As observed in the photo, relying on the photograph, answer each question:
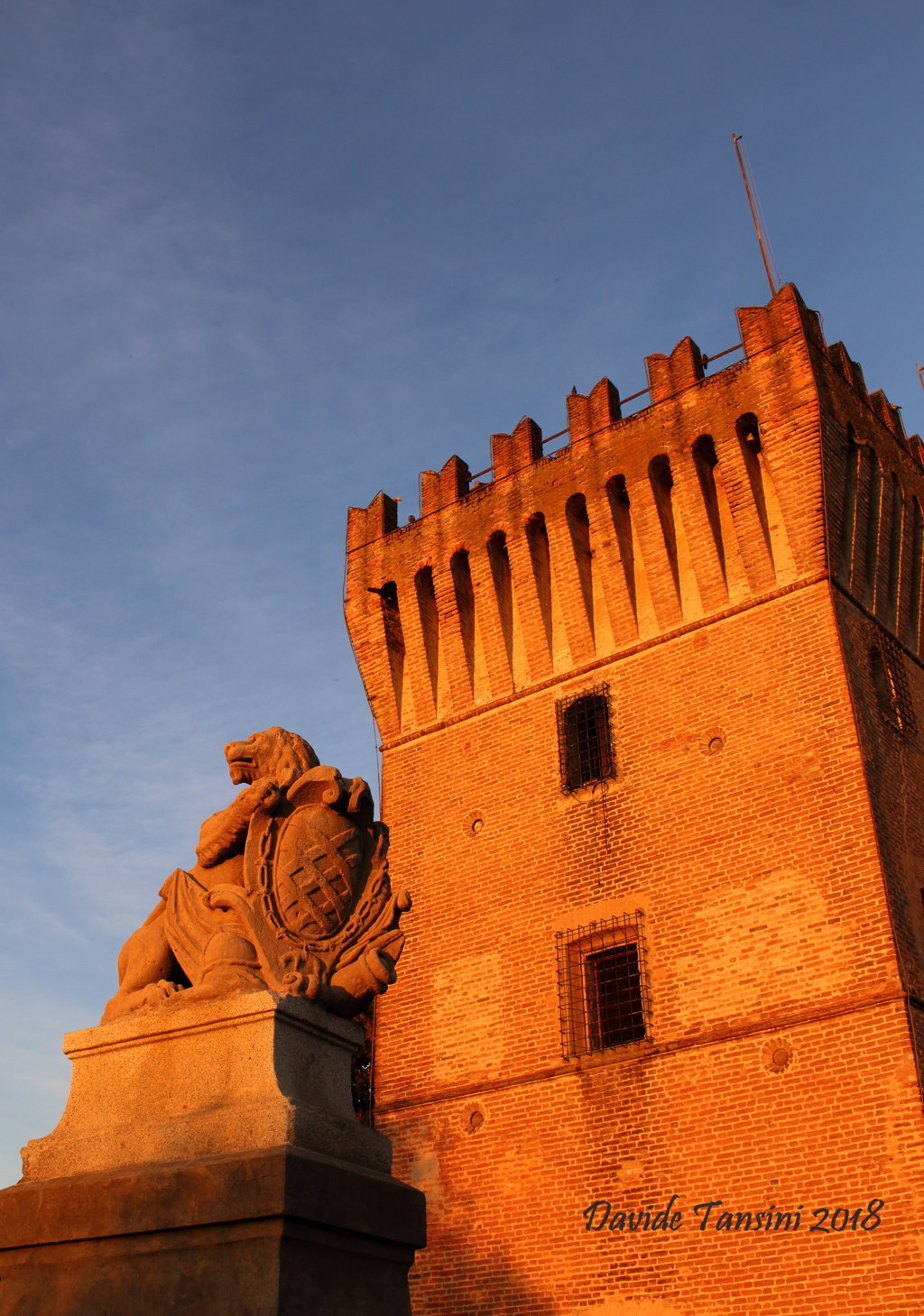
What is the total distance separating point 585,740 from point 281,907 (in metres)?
10.8

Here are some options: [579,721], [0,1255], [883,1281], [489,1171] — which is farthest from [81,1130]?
[579,721]

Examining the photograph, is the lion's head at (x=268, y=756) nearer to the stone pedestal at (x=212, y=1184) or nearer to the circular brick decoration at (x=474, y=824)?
the stone pedestal at (x=212, y=1184)

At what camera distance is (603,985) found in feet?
49.4

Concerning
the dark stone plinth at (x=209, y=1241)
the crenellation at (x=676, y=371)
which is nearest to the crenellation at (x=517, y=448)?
the crenellation at (x=676, y=371)

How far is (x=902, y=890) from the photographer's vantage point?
13.6 m

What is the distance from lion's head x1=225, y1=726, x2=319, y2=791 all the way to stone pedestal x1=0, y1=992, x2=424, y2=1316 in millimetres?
1331

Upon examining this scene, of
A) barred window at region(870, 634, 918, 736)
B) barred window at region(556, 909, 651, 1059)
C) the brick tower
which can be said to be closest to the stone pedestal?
the brick tower

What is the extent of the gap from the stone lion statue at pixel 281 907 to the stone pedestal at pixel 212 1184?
20 cm

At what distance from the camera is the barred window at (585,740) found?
Result: 642 inches

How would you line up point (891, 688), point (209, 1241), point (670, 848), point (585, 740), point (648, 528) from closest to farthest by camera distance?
point (209, 1241)
point (670, 848)
point (891, 688)
point (585, 740)
point (648, 528)

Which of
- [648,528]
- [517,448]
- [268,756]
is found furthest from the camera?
[517,448]

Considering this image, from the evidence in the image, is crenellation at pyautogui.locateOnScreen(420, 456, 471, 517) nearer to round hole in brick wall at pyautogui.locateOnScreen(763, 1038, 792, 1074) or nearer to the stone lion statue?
round hole in brick wall at pyautogui.locateOnScreen(763, 1038, 792, 1074)

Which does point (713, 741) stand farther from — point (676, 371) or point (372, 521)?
point (372, 521)

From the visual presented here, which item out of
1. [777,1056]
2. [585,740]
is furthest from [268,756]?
[585,740]
